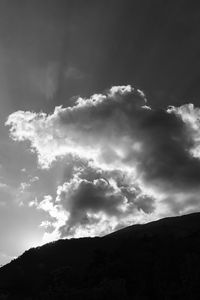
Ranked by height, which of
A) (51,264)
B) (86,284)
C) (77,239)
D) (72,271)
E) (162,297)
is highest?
(77,239)

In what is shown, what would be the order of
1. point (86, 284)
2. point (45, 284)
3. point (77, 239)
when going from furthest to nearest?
1. point (77, 239)
2. point (45, 284)
3. point (86, 284)

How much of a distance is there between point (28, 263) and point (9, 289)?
1280 inches

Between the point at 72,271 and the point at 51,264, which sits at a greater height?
the point at 51,264

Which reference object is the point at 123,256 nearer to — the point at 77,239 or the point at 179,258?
the point at 179,258

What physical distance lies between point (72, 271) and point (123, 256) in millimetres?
13642

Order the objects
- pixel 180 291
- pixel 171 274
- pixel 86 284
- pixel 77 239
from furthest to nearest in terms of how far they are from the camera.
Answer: pixel 77 239
pixel 86 284
pixel 171 274
pixel 180 291

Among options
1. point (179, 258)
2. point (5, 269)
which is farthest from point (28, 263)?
point (179, 258)

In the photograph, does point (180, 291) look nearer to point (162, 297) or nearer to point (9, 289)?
point (162, 297)

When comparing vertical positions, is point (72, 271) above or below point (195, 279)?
above

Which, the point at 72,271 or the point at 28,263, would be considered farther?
the point at 28,263

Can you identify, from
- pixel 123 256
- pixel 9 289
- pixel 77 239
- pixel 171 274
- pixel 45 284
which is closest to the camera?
pixel 171 274

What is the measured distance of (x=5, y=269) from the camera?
135875 mm

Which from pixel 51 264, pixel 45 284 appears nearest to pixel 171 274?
pixel 45 284

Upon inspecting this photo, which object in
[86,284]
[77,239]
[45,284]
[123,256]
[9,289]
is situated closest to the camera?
[86,284]
